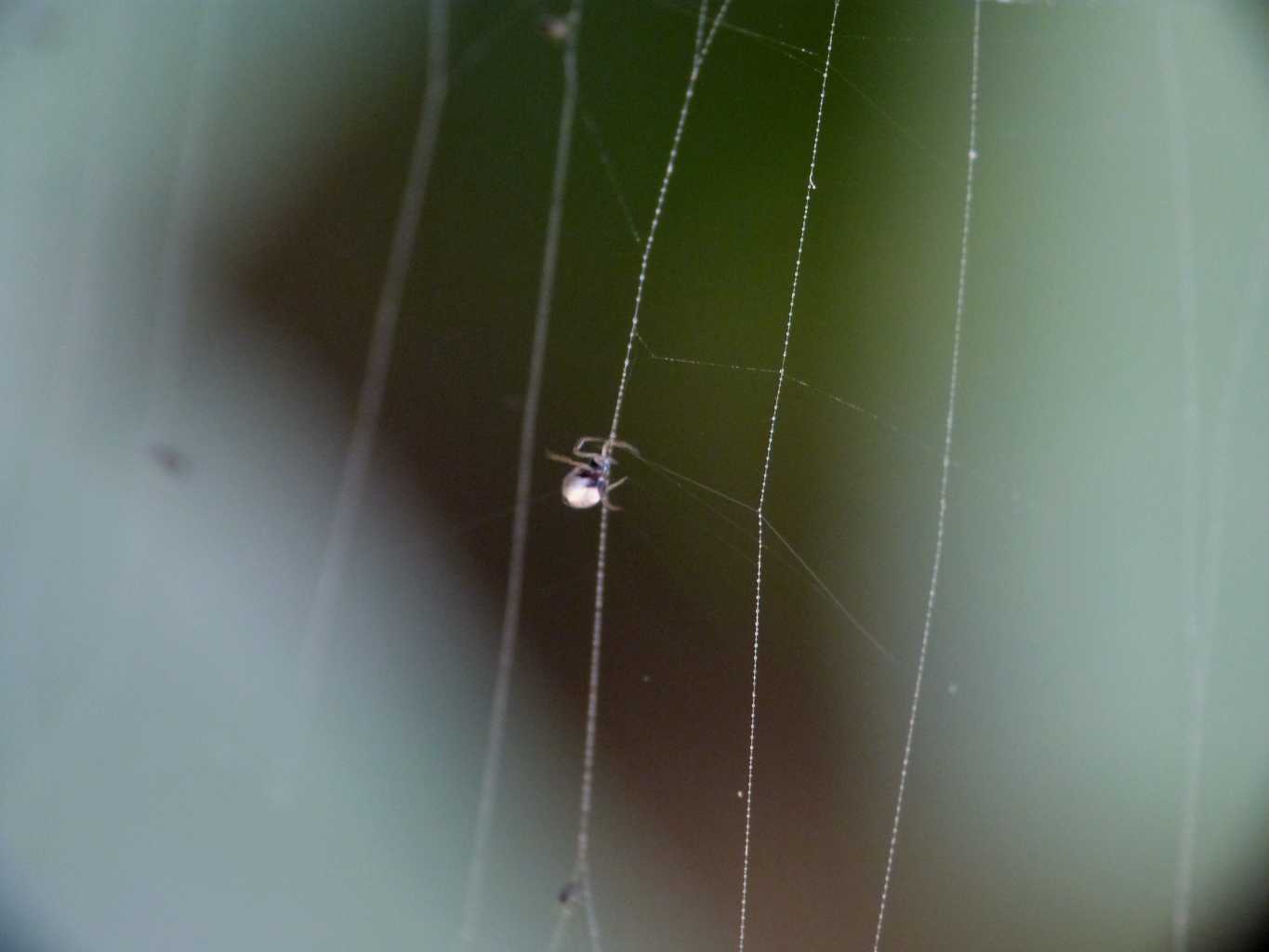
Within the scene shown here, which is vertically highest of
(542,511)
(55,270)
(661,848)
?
(55,270)

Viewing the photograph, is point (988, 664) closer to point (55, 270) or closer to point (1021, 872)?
point (1021, 872)

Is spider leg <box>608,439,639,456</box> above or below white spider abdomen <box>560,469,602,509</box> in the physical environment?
above

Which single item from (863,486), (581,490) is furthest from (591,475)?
(863,486)

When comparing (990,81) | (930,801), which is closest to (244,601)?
(930,801)

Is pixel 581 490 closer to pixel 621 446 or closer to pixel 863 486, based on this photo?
pixel 621 446
